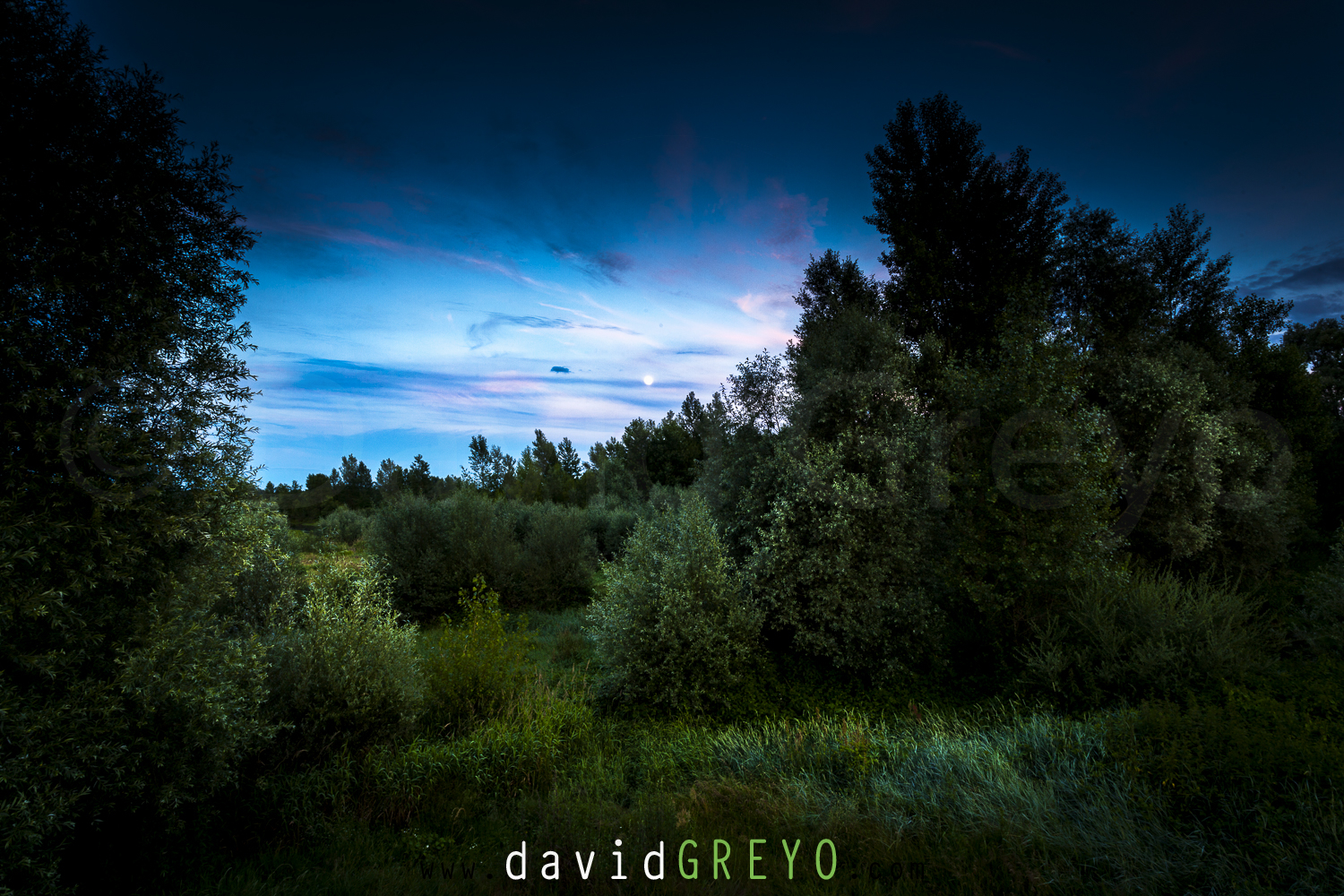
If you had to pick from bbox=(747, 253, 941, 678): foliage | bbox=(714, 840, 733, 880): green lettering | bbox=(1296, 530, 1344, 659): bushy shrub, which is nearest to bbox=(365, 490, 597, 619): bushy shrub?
bbox=(747, 253, 941, 678): foliage

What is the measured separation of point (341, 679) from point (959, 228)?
18864 millimetres

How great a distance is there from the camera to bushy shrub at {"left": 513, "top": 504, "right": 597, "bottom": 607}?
66.6 ft

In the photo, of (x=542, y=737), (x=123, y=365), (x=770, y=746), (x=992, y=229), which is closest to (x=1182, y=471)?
(x=992, y=229)

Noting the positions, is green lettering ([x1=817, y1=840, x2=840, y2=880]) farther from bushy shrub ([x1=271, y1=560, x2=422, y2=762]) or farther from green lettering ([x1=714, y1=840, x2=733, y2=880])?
bushy shrub ([x1=271, y1=560, x2=422, y2=762])

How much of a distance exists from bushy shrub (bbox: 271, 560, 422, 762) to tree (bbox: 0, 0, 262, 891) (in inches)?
55.4

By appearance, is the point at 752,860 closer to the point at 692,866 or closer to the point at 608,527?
the point at 692,866

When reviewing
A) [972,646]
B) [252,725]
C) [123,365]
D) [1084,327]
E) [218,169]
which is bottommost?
[972,646]

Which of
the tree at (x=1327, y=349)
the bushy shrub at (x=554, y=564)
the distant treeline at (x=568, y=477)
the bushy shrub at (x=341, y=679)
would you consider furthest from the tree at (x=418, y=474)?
the tree at (x=1327, y=349)

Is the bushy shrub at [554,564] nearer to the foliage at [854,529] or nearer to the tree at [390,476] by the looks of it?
the foliage at [854,529]

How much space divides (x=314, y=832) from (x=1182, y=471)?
20819 millimetres

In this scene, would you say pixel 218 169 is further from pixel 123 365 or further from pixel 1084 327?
pixel 1084 327

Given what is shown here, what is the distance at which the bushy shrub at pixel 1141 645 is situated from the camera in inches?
314

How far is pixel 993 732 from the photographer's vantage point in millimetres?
7324

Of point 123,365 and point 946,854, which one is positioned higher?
point 123,365
